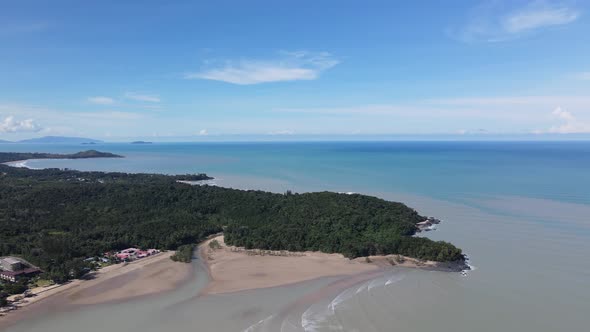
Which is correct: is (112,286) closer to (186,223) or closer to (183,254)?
(183,254)

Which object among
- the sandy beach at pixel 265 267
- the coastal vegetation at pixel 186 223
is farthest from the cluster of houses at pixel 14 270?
the sandy beach at pixel 265 267

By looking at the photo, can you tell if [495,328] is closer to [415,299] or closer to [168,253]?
[415,299]

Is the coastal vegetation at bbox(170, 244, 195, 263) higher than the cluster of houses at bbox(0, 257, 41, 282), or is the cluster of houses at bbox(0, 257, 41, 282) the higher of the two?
the cluster of houses at bbox(0, 257, 41, 282)

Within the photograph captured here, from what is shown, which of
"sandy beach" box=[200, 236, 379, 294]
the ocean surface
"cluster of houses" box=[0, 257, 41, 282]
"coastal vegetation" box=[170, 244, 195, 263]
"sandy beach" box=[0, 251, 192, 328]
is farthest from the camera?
"coastal vegetation" box=[170, 244, 195, 263]

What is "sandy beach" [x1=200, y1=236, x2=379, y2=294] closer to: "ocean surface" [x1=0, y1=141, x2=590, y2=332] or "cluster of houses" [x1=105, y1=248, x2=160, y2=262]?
"ocean surface" [x1=0, y1=141, x2=590, y2=332]

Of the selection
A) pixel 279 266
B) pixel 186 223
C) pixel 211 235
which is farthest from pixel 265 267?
pixel 186 223

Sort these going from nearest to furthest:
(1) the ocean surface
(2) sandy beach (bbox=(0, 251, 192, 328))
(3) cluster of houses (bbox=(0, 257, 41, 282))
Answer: (1) the ocean surface < (2) sandy beach (bbox=(0, 251, 192, 328)) < (3) cluster of houses (bbox=(0, 257, 41, 282))

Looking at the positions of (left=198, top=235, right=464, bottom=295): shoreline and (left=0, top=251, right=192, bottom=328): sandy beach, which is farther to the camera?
(left=198, top=235, right=464, bottom=295): shoreline

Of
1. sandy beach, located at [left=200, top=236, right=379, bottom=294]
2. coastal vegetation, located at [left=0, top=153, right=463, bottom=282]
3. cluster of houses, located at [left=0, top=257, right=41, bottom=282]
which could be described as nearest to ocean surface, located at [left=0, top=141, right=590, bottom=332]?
sandy beach, located at [left=200, top=236, right=379, bottom=294]

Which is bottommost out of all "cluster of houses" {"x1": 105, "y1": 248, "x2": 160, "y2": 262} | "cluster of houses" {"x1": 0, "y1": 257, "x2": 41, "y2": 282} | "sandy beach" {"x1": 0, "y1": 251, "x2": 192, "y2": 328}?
"sandy beach" {"x1": 0, "y1": 251, "x2": 192, "y2": 328}
